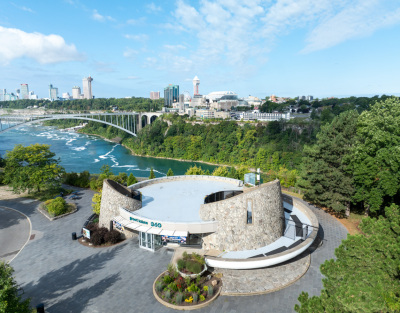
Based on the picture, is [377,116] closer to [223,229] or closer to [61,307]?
[223,229]

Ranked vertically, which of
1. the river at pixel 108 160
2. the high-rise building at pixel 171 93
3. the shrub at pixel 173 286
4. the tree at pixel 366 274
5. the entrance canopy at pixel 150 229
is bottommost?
the river at pixel 108 160

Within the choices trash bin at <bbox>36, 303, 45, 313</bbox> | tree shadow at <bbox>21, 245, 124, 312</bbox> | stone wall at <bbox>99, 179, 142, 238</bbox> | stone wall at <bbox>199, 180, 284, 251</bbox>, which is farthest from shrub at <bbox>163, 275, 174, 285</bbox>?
stone wall at <bbox>99, 179, 142, 238</bbox>

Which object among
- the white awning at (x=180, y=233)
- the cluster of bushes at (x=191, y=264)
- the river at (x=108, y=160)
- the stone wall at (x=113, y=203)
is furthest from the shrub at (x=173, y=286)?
the river at (x=108, y=160)

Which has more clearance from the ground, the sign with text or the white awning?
the white awning

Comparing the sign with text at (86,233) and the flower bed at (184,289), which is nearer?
the flower bed at (184,289)

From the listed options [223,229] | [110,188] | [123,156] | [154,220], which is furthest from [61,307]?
[123,156]

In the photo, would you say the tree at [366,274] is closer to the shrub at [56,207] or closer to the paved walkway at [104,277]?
the paved walkway at [104,277]

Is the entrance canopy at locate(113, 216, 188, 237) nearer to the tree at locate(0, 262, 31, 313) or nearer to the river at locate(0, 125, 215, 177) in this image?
the tree at locate(0, 262, 31, 313)
